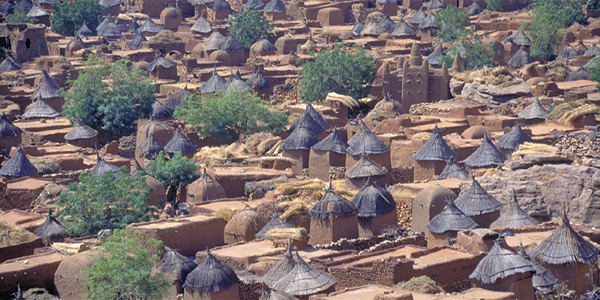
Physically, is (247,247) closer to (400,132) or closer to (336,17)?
(400,132)

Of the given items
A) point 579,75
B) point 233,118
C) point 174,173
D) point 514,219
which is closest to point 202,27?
point 579,75

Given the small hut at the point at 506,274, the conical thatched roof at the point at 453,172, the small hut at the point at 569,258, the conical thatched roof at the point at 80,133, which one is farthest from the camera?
the conical thatched roof at the point at 80,133

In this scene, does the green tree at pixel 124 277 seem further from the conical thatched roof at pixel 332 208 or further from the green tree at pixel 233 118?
the green tree at pixel 233 118

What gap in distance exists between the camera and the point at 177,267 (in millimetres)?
30656

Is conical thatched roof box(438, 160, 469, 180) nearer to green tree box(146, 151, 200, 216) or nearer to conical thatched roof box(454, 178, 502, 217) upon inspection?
conical thatched roof box(454, 178, 502, 217)

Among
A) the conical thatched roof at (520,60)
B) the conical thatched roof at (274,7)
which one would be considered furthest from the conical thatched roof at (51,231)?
the conical thatched roof at (274,7)

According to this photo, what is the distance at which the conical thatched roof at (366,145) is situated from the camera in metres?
41.7

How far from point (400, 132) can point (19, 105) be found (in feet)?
60.4

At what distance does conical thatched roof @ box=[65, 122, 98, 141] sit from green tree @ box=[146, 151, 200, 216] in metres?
8.87

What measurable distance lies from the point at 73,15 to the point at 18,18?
5.28 meters

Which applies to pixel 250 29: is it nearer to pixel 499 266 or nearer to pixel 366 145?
pixel 366 145

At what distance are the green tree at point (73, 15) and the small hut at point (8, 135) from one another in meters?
29.1

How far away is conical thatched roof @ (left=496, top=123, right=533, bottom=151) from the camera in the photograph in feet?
141

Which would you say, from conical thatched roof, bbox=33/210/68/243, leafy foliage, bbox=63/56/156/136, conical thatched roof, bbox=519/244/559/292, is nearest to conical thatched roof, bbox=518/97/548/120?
leafy foliage, bbox=63/56/156/136
